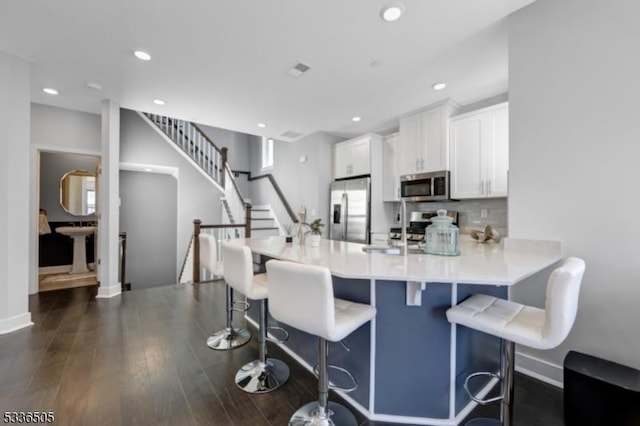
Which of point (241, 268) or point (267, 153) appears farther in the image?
point (267, 153)

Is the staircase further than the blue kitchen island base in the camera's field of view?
Yes

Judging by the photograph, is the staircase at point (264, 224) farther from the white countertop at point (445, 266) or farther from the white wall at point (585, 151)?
the white wall at point (585, 151)

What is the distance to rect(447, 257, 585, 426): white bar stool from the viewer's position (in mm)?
1128

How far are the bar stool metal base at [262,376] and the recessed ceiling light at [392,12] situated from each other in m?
2.81

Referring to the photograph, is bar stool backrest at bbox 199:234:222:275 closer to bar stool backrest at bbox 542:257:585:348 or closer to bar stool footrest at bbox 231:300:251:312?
bar stool footrest at bbox 231:300:251:312

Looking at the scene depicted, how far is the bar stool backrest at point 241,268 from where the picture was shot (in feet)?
6.09

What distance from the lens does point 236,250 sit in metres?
Answer: 1.91

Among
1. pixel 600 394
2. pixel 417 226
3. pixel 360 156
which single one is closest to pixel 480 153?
pixel 417 226

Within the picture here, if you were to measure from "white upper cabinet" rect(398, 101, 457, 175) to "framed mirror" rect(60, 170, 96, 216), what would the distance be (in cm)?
592

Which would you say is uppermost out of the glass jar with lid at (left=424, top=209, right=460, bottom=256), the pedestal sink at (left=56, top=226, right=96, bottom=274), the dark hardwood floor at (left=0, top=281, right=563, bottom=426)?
the glass jar with lid at (left=424, top=209, right=460, bottom=256)

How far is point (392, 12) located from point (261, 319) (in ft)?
8.28

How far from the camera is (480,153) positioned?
3367 mm

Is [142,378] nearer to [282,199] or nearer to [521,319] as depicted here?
[521,319]

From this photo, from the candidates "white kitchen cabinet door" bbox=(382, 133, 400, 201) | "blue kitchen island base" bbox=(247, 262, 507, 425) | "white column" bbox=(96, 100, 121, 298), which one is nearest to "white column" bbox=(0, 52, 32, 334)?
"white column" bbox=(96, 100, 121, 298)
